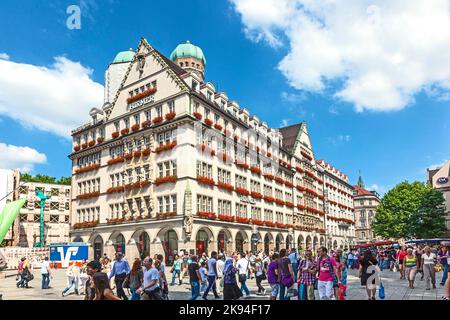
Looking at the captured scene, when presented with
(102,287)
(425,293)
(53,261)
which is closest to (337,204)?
(53,261)

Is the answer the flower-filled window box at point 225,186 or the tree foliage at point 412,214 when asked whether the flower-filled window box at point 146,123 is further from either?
the tree foliage at point 412,214

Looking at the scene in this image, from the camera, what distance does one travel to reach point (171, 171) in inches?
1631

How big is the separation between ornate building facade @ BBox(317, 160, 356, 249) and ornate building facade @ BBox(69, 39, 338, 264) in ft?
83.8

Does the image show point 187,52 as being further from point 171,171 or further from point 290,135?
point 171,171

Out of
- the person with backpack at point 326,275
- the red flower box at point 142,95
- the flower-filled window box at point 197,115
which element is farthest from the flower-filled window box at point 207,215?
the person with backpack at point 326,275

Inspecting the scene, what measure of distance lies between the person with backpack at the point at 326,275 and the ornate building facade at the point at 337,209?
66.9 metres

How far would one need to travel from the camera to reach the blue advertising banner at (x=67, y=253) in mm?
42125

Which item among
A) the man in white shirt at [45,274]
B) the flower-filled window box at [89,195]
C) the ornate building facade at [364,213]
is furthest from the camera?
the ornate building facade at [364,213]

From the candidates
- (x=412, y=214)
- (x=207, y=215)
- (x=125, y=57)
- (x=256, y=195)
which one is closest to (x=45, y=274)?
(x=207, y=215)

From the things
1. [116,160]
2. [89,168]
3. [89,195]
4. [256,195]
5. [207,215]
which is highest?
[116,160]

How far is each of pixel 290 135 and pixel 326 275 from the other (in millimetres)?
58542
